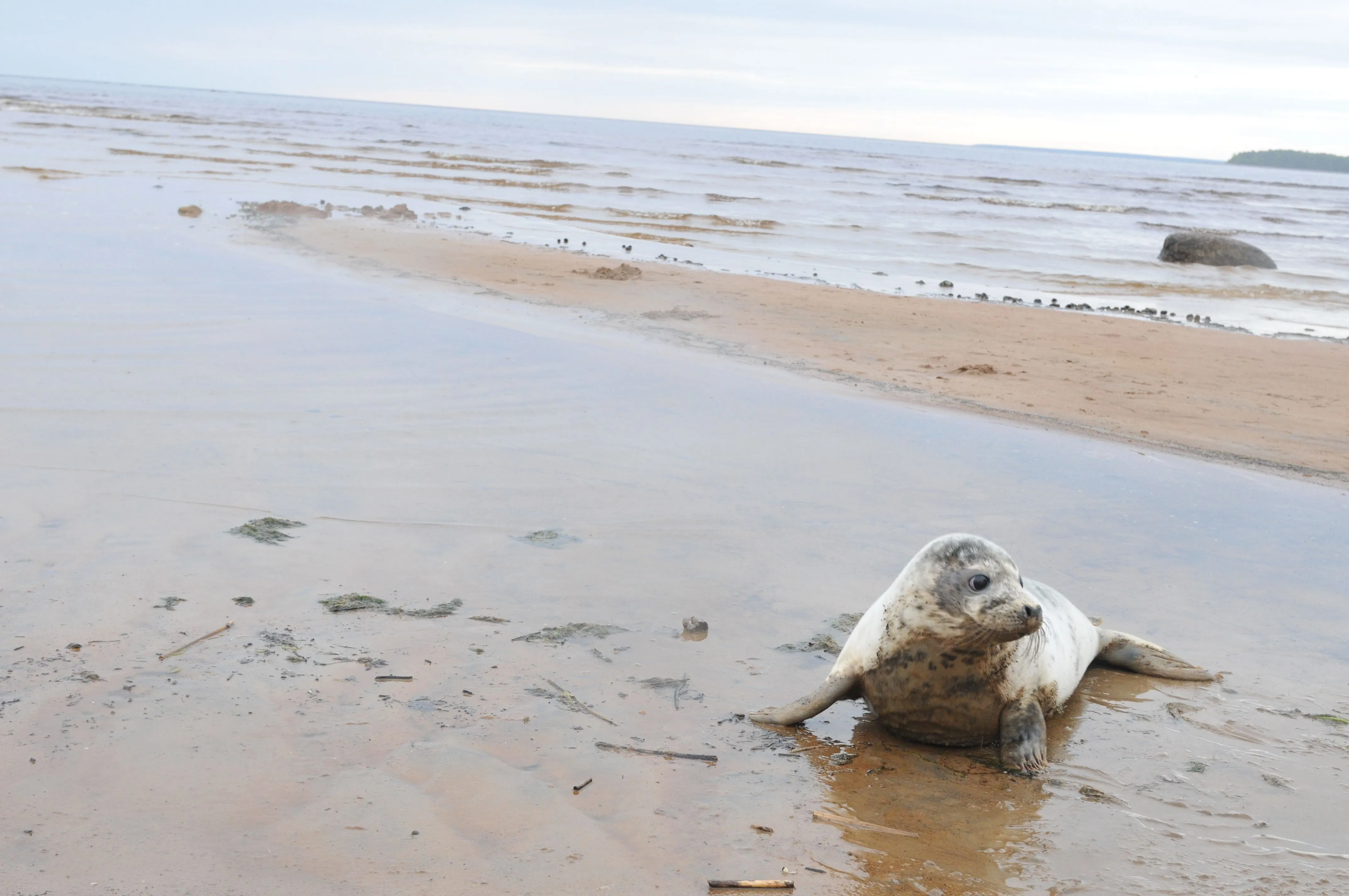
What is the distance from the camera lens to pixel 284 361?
8.20 m

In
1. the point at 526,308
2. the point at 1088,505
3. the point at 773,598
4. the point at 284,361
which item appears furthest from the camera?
the point at 526,308

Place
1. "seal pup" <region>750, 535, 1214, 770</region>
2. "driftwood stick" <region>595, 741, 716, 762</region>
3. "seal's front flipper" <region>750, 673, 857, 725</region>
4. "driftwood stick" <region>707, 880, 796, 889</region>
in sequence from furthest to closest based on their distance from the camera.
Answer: "seal's front flipper" <region>750, 673, 857, 725</region> → "seal pup" <region>750, 535, 1214, 770</region> → "driftwood stick" <region>595, 741, 716, 762</region> → "driftwood stick" <region>707, 880, 796, 889</region>

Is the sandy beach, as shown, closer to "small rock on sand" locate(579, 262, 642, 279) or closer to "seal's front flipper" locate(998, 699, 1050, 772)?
"seal's front flipper" locate(998, 699, 1050, 772)

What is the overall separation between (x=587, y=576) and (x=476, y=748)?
1.52 meters

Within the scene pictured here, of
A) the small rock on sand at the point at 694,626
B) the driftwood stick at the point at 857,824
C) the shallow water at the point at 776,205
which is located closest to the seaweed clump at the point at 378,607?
the small rock on sand at the point at 694,626

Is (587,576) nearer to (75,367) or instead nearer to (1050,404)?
(75,367)

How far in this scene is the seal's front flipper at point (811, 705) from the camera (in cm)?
376

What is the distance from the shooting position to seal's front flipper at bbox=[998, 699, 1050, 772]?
3641 mm

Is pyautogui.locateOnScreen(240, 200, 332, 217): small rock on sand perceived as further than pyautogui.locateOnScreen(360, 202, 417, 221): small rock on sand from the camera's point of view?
No

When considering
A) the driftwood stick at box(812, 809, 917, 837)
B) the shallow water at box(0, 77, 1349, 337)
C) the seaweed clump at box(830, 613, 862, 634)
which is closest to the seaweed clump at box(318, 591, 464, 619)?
the seaweed clump at box(830, 613, 862, 634)

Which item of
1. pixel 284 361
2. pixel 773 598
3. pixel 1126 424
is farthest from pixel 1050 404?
pixel 284 361

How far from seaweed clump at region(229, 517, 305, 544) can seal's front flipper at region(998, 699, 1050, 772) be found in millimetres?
3058

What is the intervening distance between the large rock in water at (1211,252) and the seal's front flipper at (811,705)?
2135 centimetres

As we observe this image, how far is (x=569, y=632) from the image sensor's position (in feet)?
14.2
